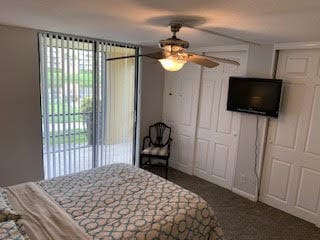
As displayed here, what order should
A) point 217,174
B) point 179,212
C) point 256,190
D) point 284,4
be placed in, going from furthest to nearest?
point 217,174 < point 256,190 < point 179,212 < point 284,4

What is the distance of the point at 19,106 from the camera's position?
3125 mm

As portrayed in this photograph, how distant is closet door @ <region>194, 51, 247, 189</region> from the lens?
12.6 ft

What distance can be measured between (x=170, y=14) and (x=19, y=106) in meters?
2.35

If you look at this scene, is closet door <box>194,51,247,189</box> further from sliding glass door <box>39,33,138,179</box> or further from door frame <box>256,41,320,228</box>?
sliding glass door <box>39,33,138,179</box>

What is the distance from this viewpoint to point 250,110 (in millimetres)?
3449

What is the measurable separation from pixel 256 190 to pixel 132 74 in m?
2.80

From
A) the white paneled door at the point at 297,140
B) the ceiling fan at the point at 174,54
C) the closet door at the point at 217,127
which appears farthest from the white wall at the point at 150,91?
the ceiling fan at the point at 174,54

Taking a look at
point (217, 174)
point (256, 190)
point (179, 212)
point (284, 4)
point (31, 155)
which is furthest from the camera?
point (217, 174)

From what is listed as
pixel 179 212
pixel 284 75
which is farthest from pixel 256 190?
pixel 179 212

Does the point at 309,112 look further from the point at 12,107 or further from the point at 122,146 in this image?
the point at 12,107

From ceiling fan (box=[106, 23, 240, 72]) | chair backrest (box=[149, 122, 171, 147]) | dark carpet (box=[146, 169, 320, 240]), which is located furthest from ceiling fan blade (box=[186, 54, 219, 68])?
chair backrest (box=[149, 122, 171, 147])

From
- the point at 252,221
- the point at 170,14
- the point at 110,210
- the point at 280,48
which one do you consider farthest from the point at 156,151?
the point at 170,14

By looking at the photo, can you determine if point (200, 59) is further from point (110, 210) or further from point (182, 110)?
point (182, 110)

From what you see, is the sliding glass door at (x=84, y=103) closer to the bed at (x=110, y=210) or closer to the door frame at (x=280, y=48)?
the bed at (x=110, y=210)
